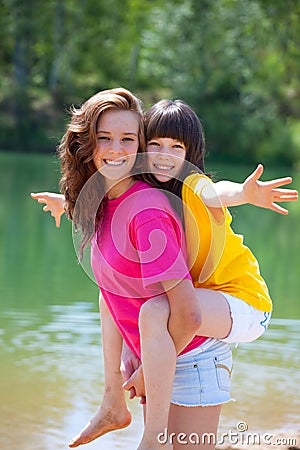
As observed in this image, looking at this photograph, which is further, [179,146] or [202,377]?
[179,146]

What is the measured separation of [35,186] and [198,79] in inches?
606

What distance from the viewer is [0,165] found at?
70.7ft

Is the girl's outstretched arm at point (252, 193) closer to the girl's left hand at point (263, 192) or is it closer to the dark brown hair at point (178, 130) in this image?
the girl's left hand at point (263, 192)

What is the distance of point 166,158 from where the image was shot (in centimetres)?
263

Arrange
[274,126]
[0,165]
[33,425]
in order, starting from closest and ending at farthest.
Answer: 1. [33,425]
2. [0,165]
3. [274,126]

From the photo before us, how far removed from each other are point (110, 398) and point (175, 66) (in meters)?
29.1

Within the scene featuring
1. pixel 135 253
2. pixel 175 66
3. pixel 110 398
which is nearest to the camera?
pixel 135 253

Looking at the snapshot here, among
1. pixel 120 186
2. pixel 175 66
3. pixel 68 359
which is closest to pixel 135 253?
pixel 120 186

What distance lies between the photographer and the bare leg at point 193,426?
2.57 m

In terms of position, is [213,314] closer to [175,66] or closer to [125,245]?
[125,245]

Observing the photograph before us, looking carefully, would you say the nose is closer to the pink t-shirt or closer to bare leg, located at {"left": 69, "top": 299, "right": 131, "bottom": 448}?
the pink t-shirt

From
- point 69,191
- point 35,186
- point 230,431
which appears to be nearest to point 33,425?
point 230,431

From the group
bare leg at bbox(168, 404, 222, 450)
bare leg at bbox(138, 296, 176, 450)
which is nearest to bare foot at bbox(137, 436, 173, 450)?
bare leg at bbox(138, 296, 176, 450)

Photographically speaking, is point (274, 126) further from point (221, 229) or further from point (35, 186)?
point (221, 229)
